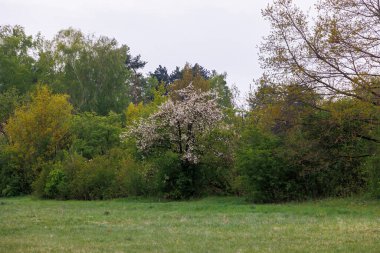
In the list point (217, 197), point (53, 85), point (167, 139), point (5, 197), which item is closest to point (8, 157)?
point (5, 197)

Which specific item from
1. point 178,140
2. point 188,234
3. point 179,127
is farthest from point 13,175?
A: point 188,234

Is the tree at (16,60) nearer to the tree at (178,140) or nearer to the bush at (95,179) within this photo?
the bush at (95,179)

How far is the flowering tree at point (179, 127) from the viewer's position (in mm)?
33250

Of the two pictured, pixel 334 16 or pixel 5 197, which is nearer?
pixel 334 16

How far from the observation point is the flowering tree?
33250 mm

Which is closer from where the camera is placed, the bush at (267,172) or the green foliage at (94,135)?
the bush at (267,172)

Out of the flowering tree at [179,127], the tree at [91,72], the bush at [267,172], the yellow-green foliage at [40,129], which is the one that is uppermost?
the tree at [91,72]

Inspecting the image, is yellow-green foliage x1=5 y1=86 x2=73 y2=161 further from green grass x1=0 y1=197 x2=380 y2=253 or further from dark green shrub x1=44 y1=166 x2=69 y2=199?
green grass x1=0 y1=197 x2=380 y2=253

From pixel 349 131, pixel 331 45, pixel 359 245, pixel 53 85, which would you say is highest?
pixel 53 85

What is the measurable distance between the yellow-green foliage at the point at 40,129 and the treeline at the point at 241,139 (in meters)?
0.08

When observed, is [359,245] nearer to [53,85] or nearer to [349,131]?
[349,131]

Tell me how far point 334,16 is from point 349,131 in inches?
232

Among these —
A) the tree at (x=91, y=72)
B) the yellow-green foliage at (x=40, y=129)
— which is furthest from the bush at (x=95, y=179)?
the tree at (x=91, y=72)

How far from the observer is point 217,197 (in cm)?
3253
